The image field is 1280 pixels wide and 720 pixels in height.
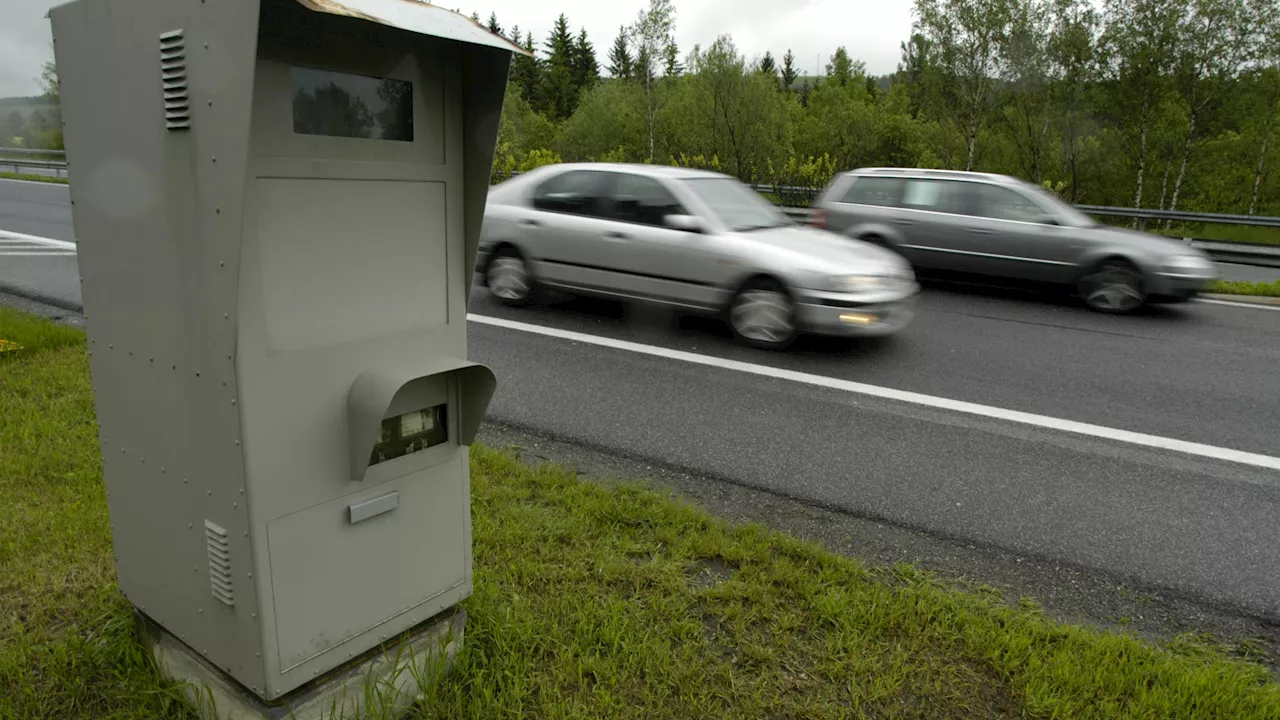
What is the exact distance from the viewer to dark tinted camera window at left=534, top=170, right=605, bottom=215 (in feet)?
27.5

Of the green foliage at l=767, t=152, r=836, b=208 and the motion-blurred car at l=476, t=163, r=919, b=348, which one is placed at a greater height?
the green foliage at l=767, t=152, r=836, b=208

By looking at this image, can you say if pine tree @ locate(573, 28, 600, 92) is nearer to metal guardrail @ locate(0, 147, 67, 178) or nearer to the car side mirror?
metal guardrail @ locate(0, 147, 67, 178)

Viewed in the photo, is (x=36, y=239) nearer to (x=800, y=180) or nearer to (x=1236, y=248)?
(x=800, y=180)

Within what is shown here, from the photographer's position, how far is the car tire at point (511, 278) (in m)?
8.79

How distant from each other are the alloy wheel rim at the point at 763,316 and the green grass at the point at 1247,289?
6901 millimetres

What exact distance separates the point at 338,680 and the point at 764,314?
5726 millimetres

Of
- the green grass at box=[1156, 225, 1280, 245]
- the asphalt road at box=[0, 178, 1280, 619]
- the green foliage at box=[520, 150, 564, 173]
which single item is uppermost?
the green foliage at box=[520, 150, 564, 173]

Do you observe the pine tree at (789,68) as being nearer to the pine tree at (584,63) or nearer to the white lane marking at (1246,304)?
the pine tree at (584,63)

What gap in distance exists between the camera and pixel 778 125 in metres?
36.6

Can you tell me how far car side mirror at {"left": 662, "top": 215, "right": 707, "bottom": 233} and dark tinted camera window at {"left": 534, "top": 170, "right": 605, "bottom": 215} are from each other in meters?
0.87

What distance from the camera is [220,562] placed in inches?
86.5

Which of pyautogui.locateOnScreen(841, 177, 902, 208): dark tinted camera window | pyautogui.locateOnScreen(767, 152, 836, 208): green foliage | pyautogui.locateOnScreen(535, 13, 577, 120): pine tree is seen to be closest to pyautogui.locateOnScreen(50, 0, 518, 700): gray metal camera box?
pyautogui.locateOnScreen(841, 177, 902, 208): dark tinted camera window

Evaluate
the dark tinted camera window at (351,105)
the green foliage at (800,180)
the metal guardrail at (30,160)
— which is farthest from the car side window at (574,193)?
the metal guardrail at (30,160)

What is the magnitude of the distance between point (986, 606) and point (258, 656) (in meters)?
2.54
